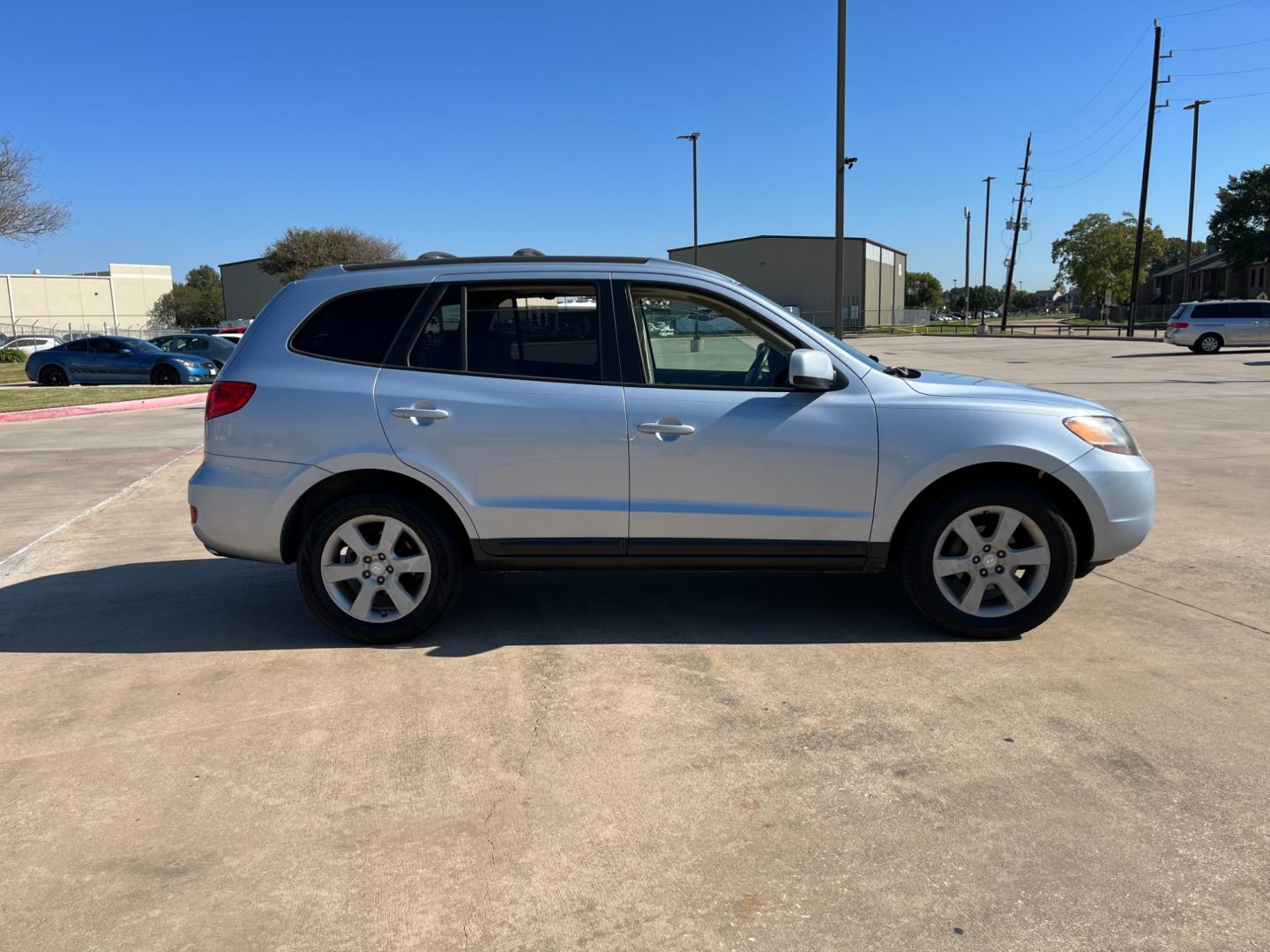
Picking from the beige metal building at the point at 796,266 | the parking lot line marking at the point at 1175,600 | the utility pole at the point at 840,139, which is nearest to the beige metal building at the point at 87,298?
the beige metal building at the point at 796,266

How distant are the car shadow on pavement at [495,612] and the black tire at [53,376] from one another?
21.0 metres

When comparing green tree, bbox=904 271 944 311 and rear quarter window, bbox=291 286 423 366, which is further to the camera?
green tree, bbox=904 271 944 311

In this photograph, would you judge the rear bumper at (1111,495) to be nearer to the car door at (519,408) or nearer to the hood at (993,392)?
the hood at (993,392)

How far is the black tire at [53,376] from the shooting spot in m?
23.4

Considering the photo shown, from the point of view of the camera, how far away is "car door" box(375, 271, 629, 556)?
4.30 m

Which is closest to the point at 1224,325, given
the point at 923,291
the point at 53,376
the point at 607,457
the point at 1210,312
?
the point at 1210,312

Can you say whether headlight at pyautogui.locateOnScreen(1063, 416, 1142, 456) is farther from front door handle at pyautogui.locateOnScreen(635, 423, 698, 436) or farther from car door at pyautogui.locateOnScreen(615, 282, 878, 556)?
front door handle at pyautogui.locateOnScreen(635, 423, 698, 436)

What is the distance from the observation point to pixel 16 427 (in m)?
15.1

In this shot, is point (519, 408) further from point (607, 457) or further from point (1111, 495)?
point (1111, 495)

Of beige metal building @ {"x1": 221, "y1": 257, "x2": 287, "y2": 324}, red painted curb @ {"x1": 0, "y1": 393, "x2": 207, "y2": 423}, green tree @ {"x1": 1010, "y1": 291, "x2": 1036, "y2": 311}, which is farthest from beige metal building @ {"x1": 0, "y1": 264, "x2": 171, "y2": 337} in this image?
green tree @ {"x1": 1010, "y1": 291, "x2": 1036, "y2": 311}

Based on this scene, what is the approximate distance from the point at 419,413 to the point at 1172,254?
5731 inches

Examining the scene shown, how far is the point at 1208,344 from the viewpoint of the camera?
31.1 meters

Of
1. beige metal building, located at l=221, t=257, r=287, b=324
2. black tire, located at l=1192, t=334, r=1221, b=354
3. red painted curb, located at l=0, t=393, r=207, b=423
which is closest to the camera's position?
red painted curb, located at l=0, t=393, r=207, b=423

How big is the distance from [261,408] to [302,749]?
1712 millimetres
